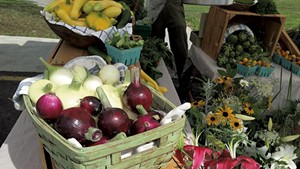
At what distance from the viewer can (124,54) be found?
142 cm

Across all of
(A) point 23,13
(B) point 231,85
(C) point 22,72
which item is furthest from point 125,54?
(A) point 23,13

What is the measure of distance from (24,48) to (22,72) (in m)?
0.86

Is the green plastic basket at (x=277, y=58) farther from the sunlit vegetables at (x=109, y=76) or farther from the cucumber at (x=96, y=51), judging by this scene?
the sunlit vegetables at (x=109, y=76)

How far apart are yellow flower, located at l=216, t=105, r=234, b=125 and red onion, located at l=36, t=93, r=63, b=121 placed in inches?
35.3

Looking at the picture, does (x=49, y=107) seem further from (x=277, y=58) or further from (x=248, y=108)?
(x=277, y=58)

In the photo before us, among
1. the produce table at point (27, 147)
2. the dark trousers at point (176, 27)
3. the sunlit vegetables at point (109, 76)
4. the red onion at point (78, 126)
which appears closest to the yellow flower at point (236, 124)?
the produce table at point (27, 147)

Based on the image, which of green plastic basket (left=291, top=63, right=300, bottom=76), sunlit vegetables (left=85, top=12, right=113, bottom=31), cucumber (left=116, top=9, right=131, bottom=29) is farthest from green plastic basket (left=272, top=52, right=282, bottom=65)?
sunlit vegetables (left=85, top=12, right=113, bottom=31)

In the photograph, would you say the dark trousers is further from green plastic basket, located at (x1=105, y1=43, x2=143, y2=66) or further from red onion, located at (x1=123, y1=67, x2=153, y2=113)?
red onion, located at (x1=123, y1=67, x2=153, y2=113)

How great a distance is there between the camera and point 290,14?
786 cm

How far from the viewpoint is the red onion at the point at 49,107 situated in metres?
0.86

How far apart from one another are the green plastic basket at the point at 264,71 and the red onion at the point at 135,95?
61.8 inches

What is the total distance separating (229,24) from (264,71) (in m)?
0.48

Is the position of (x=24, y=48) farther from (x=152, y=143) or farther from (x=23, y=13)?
(x=152, y=143)

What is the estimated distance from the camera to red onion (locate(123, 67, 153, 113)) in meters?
0.91
